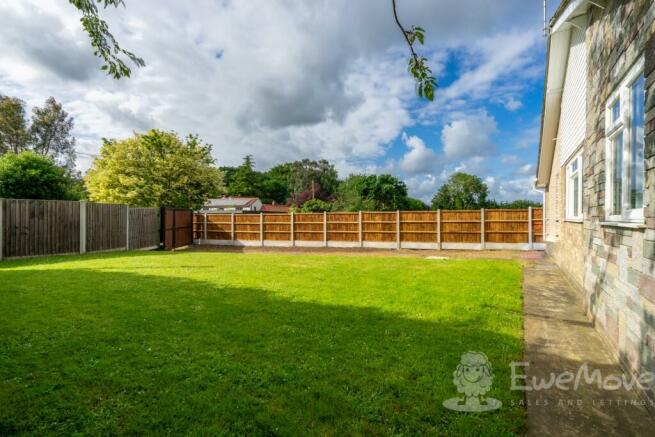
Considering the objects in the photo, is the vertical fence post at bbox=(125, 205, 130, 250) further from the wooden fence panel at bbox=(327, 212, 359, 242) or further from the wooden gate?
the wooden fence panel at bbox=(327, 212, 359, 242)

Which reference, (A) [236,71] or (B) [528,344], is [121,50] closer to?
(B) [528,344]

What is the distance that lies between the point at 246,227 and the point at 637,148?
18.3 metres

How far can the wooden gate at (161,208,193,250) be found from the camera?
56.5ft

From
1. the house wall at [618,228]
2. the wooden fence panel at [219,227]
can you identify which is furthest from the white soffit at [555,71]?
the wooden fence panel at [219,227]

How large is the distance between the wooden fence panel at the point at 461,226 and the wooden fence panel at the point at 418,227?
466mm

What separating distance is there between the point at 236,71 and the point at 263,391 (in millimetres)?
10177

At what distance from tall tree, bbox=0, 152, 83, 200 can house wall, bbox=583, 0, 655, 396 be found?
71.2 feet

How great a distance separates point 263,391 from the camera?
8.88 feet

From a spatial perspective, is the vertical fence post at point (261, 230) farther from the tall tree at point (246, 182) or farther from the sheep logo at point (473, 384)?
the tall tree at point (246, 182)

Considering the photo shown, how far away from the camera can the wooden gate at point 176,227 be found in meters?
17.2

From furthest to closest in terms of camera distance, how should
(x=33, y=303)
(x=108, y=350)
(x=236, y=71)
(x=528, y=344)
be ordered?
(x=236, y=71) < (x=33, y=303) < (x=528, y=344) < (x=108, y=350)

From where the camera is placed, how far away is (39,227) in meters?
11.9

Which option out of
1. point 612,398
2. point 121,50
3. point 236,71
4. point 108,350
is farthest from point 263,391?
point 236,71

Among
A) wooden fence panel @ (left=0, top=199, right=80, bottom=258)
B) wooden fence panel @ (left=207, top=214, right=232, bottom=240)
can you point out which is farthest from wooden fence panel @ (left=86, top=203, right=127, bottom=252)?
wooden fence panel @ (left=207, top=214, right=232, bottom=240)
